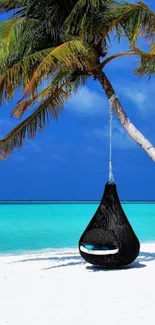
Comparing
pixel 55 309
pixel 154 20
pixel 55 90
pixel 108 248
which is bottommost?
pixel 55 309

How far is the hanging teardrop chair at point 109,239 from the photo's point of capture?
8234 millimetres

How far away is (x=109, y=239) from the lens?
8.24 metres

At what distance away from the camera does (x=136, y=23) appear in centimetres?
777

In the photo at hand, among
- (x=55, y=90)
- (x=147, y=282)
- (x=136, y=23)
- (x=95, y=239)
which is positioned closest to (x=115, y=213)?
(x=95, y=239)

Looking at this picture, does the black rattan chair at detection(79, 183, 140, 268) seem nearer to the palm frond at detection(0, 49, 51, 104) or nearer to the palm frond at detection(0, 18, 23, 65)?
the palm frond at detection(0, 49, 51, 104)

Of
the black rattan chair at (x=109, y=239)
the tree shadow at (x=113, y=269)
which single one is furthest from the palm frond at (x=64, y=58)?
the tree shadow at (x=113, y=269)

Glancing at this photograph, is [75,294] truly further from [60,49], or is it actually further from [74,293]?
[60,49]

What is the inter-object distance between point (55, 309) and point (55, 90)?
397 centimetres

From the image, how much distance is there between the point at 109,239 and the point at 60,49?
2.80 m

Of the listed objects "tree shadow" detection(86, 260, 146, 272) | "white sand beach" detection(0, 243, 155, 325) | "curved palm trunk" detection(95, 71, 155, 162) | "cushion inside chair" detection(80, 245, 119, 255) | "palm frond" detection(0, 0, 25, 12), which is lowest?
"white sand beach" detection(0, 243, 155, 325)

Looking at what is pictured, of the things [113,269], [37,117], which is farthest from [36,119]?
[113,269]

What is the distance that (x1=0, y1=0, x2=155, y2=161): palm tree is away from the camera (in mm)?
7672

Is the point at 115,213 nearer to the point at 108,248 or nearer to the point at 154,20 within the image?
the point at 108,248

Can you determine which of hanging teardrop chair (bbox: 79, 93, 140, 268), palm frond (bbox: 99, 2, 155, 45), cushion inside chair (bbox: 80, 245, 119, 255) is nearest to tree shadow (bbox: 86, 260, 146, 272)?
hanging teardrop chair (bbox: 79, 93, 140, 268)
